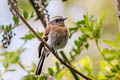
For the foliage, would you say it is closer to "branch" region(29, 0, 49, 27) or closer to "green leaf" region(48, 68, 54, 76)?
"green leaf" region(48, 68, 54, 76)

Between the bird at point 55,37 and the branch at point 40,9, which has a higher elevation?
the branch at point 40,9

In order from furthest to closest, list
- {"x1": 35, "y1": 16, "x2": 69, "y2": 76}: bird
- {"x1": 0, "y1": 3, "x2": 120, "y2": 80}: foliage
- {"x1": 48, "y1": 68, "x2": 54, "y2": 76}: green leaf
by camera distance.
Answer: {"x1": 35, "y1": 16, "x2": 69, "y2": 76}: bird < {"x1": 48, "y1": 68, "x2": 54, "y2": 76}: green leaf < {"x1": 0, "y1": 3, "x2": 120, "y2": 80}: foliage

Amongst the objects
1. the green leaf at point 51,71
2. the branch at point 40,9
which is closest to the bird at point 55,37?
the green leaf at point 51,71

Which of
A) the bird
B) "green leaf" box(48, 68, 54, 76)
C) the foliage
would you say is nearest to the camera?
the foliage

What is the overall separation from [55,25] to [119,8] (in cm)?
189

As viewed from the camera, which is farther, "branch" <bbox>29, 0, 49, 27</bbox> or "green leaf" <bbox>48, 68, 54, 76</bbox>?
"green leaf" <bbox>48, 68, 54, 76</bbox>

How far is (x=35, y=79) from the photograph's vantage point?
Result: 2242 mm

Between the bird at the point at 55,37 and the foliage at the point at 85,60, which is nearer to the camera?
the foliage at the point at 85,60

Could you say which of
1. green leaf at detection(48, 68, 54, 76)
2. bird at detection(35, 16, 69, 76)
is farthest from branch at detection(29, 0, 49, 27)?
bird at detection(35, 16, 69, 76)

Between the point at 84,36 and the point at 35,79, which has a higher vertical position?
the point at 84,36

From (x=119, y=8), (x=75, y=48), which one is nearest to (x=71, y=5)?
(x=75, y=48)

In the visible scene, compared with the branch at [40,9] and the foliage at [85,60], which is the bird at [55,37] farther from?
the branch at [40,9]

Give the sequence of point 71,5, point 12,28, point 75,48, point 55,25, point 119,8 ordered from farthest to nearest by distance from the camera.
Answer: point 71,5
point 55,25
point 75,48
point 12,28
point 119,8

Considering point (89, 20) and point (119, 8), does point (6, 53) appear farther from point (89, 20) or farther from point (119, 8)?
point (119, 8)
